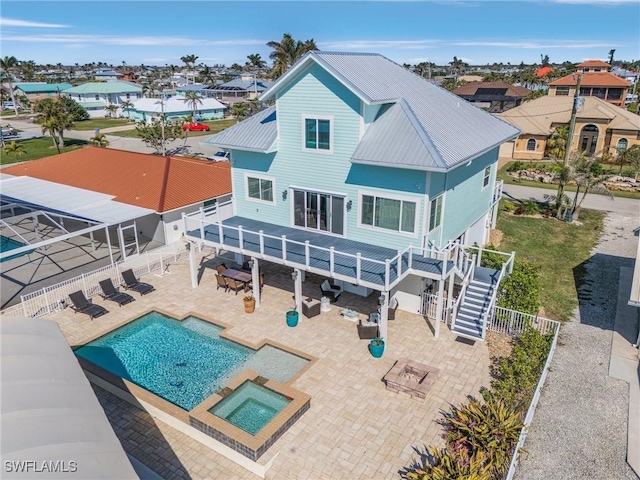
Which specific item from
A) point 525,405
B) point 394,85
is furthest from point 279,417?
point 394,85

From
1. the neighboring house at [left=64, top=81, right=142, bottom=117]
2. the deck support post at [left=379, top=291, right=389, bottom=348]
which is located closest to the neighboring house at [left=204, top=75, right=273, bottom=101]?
the neighboring house at [left=64, top=81, right=142, bottom=117]

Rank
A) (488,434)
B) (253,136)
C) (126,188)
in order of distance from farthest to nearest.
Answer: (126,188)
(253,136)
(488,434)

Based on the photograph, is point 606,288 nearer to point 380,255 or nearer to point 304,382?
point 380,255

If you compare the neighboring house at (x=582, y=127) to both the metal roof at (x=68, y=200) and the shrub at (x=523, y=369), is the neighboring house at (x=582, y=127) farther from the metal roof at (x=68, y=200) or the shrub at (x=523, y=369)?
the metal roof at (x=68, y=200)

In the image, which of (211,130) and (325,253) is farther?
(211,130)

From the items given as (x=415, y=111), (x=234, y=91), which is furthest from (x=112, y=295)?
(x=234, y=91)

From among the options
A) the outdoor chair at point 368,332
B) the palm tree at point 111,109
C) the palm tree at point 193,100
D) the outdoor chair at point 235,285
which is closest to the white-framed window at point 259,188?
the outdoor chair at point 235,285

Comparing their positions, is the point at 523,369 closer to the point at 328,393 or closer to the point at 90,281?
the point at 328,393
